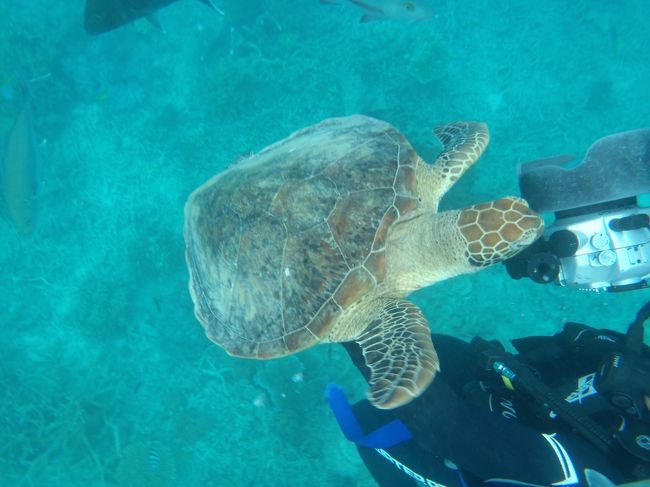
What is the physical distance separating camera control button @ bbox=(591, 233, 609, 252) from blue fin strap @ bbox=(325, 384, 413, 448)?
1.84m

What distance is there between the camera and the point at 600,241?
244 cm

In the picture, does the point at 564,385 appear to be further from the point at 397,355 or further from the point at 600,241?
the point at 397,355

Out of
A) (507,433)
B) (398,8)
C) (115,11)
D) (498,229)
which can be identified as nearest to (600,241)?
(498,229)

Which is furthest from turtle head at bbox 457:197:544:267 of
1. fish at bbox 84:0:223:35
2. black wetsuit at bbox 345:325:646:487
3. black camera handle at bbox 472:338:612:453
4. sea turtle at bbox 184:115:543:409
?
fish at bbox 84:0:223:35

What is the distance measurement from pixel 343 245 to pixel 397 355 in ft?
2.83

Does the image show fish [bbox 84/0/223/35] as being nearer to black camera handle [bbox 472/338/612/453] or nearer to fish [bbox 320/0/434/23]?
fish [bbox 320/0/434/23]

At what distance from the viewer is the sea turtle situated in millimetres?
2658

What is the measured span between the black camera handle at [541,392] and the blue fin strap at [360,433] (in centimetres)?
88

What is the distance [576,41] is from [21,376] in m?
9.66

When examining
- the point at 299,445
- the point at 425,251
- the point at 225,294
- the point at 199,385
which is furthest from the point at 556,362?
the point at 199,385

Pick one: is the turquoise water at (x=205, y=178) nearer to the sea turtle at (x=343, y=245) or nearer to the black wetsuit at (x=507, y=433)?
the sea turtle at (x=343, y=245)

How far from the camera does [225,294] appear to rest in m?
3.28

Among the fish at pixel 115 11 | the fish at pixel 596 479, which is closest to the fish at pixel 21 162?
the fish at pixel 115 11

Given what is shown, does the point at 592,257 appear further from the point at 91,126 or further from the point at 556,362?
the point at 91,126
